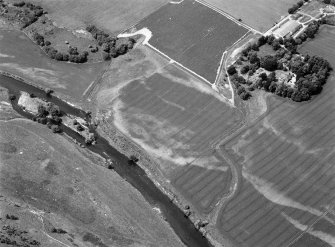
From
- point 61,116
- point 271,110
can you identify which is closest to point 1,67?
point 61,116

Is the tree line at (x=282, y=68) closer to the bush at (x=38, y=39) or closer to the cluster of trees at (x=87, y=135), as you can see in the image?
the cluster of trees at (x=87, y=135)

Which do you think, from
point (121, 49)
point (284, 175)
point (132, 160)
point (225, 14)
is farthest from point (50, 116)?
point (225, 14)

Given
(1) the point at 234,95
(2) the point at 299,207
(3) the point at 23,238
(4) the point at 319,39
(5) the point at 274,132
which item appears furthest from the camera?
(4) the point at 319,39

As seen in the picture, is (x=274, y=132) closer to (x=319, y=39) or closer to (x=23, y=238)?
(x=319, y=39)

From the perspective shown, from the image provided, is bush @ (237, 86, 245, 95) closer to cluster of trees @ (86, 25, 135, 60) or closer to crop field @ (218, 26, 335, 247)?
crop field @ (218, 26, 335, 247)

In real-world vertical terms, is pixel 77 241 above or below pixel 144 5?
below

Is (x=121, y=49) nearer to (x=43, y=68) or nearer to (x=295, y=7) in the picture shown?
(x=43, y=68)
